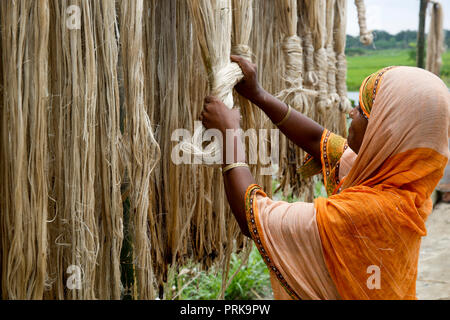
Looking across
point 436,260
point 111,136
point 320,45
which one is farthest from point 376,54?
point 111,136

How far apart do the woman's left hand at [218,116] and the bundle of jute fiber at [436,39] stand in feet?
10.1

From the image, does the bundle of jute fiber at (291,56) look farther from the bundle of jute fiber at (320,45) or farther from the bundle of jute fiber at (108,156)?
the bundle of jute fiber at (108,156)

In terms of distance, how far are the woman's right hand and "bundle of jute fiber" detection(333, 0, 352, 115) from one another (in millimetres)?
632

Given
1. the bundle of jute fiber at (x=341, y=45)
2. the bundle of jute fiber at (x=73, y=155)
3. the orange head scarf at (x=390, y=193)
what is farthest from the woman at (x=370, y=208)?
the bundle of jute fiber at (x=341, y=45)

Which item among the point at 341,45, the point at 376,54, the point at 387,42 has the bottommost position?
the point at 341,45

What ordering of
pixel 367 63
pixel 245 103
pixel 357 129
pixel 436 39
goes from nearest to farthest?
1. pixel 357 129
2. pixel 245 103
3. pixel 367 63
4. pixel 436 39

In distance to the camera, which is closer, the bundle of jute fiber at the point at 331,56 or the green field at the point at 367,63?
the bundle of jute fiber at the point at 331,56

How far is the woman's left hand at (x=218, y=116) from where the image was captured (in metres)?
0.92

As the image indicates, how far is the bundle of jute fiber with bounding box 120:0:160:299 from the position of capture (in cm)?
90

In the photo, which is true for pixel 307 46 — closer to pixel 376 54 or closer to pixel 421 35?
pixel 376 54

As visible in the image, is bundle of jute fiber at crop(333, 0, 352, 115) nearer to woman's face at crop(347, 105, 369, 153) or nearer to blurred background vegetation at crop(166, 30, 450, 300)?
woman's face at crop(347, 105, 369, 153)

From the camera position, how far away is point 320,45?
1392 mm

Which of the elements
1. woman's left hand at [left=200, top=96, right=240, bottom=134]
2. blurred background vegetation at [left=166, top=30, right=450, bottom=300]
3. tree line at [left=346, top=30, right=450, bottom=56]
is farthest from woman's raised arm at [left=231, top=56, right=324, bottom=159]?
blurred background vegetation at [left=166, top=30, right=450, bottom=300]

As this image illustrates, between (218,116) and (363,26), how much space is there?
→ 1.02 m
